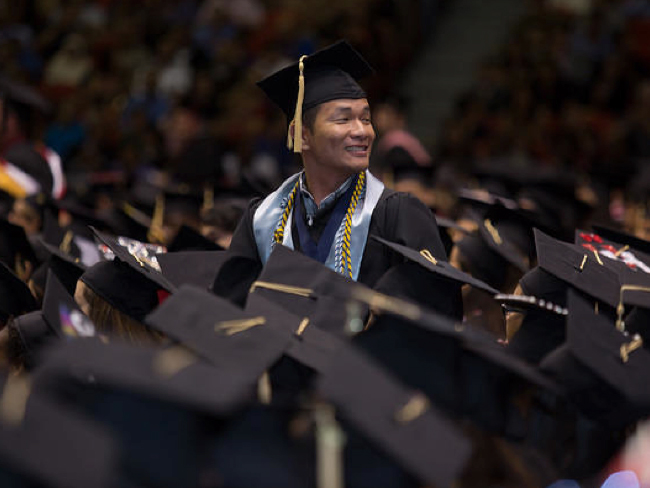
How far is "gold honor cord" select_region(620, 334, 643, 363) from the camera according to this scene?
219cm

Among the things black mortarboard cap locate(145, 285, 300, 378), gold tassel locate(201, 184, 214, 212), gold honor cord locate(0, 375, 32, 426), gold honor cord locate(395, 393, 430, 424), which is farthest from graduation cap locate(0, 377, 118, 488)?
gold tassel locate(201, 184, 214, 212)

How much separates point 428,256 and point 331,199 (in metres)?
0.41

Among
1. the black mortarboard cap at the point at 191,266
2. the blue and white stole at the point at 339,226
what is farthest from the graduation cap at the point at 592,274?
the black mortarboard cap at the point at 191,266

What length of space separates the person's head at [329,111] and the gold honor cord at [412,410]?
1.20 metres

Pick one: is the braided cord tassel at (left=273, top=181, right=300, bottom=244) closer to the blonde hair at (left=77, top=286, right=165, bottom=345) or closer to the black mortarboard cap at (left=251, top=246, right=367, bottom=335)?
the black mortarboard cap at (left=251, top=246, right=367, bottom=335)

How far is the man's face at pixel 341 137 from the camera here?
286 centimetres

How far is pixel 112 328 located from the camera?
275 centimetres

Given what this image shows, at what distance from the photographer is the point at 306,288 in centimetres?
248

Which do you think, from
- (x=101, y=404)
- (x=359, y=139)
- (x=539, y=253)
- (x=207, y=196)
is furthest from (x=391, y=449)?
(x=207, y=196)

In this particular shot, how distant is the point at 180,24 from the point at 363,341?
10.5m

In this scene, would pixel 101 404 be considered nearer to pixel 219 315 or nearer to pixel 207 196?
pixel 219 315

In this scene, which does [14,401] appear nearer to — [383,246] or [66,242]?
[383,246]

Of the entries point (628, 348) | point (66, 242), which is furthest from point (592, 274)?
point (66, 242)

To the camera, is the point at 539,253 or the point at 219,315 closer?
the point at 219,315
